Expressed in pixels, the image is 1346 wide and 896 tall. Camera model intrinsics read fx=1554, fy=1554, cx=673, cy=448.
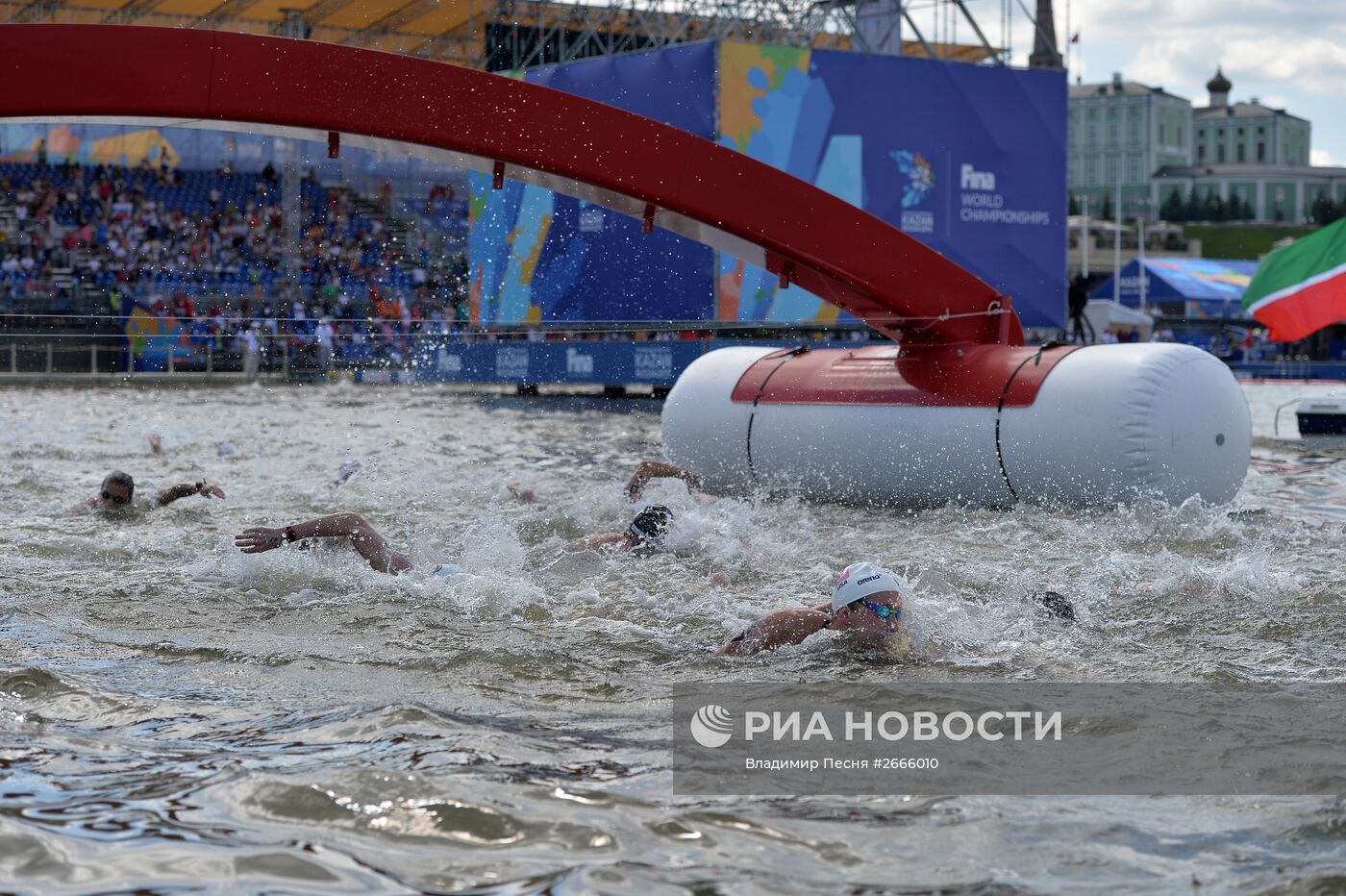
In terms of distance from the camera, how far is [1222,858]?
4.00 meters

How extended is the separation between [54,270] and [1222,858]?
32.0 m

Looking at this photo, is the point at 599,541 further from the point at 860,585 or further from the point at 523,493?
the point at 860,585

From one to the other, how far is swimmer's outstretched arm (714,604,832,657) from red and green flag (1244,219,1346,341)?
20127 millimetres

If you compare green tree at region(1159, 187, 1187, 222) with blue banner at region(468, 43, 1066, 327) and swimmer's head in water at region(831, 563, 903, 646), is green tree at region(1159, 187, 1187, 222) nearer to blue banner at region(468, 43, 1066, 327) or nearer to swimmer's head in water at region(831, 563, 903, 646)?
blue banner at region(468, 43, 1066, 327)

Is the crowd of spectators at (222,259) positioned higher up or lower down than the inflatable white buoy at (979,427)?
higher up

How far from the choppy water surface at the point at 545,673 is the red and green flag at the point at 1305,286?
12498 millimetres

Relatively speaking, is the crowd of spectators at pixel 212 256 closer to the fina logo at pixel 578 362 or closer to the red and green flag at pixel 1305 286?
the fina logo at pixel 578 362

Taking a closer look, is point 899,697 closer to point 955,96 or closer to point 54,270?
point 955,96

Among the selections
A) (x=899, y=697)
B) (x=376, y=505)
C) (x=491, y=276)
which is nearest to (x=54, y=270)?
(x=491, y=276)

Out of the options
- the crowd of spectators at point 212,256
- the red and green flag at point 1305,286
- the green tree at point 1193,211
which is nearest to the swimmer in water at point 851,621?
the red and green flag at point 1305,286

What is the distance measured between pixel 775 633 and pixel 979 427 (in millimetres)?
4326

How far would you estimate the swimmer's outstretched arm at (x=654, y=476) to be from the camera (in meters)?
11.7

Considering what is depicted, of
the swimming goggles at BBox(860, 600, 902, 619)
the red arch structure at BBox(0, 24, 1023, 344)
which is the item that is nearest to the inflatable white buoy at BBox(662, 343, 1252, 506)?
the red arch structure at BBox(0, 24, 1023, 344)

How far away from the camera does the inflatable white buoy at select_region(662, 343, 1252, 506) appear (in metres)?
10.1
